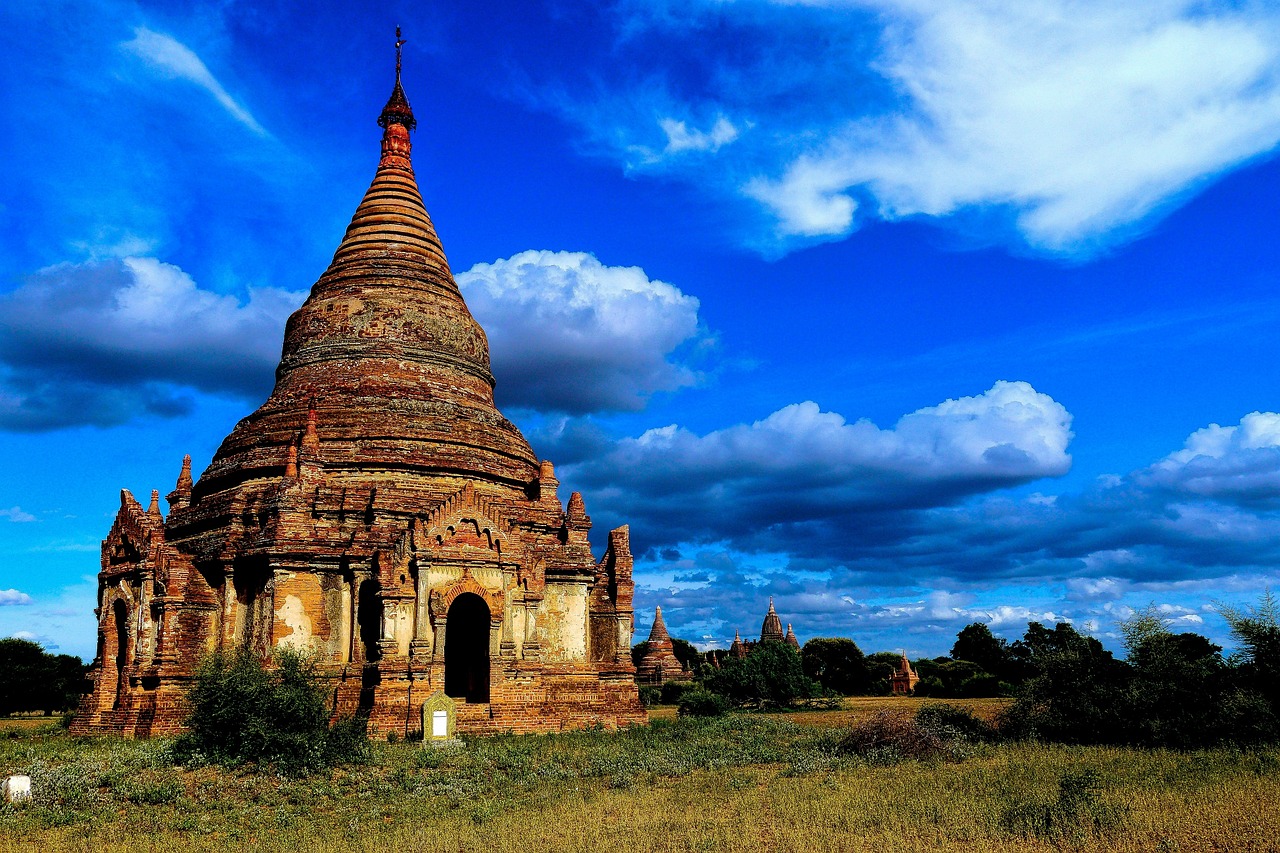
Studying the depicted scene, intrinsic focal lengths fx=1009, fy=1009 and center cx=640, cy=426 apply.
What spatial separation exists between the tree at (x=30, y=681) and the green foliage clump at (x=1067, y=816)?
45.2 metres

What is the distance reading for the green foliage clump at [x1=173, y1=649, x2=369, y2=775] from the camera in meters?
16.2

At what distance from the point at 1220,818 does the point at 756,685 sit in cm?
2925

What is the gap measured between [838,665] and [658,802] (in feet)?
181

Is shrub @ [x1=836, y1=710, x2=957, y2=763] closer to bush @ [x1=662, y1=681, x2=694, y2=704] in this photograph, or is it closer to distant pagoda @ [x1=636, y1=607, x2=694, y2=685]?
bush @ [x1=662, y1=681, x2=694, y2=704]

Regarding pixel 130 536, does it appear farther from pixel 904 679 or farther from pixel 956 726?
pixel 904 679

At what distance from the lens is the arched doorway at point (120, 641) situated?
958 inches

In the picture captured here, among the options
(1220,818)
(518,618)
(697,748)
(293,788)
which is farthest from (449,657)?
(1220,818)

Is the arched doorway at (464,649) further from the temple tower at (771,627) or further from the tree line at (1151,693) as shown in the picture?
the temple tower at (771,627)

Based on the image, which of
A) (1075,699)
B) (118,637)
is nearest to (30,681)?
(118,637)

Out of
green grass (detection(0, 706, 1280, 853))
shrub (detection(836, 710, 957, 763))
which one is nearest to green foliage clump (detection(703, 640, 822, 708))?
shrub (detection(836, 710, 957, 763))

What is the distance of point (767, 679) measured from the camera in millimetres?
40531

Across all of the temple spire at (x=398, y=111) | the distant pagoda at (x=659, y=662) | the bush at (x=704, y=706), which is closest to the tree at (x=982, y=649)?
the distant pagoda at (x=659, y=662)

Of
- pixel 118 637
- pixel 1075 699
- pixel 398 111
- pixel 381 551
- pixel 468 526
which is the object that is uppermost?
pixel 398 111

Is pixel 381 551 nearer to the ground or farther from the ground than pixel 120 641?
farther from the ground
